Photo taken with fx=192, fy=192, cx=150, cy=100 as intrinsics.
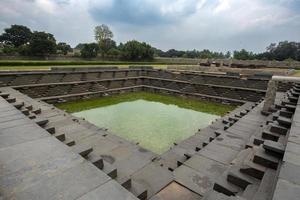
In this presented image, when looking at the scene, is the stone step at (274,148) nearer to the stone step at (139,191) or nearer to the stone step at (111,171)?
the stone step at (139,191)

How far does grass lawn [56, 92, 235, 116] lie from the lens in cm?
1243

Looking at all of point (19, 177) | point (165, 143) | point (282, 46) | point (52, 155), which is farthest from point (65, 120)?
point (282, 46)

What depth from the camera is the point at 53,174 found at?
8.27 feet

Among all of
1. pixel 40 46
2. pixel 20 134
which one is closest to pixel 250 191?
pixel 20 134

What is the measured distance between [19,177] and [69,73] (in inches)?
529

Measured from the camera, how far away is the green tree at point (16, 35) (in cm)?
4841

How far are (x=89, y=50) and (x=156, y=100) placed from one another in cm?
2527

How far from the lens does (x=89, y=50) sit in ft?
117

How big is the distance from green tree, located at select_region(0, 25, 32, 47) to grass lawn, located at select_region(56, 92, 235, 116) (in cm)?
4548

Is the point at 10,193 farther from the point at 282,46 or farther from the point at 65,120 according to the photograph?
the point at 282,46

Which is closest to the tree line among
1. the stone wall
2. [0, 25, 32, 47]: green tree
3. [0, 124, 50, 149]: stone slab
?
[0, 25, 32, 47]: green tree

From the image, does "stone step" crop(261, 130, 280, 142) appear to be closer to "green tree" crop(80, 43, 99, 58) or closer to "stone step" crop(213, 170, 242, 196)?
"stone step" crop(213, 170, 242, 196)

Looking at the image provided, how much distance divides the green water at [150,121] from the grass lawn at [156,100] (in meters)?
0.80

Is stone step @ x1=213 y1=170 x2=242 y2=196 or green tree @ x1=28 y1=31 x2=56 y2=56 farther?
green tree @ x1=28 y1=31 x2=56 y2=56
